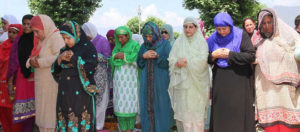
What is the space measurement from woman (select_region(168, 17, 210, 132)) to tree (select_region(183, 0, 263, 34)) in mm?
12701

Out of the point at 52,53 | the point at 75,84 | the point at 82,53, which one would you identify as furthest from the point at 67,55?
the point at 52,53

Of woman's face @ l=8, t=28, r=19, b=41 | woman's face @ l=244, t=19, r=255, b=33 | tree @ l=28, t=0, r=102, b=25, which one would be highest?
tree @ l=28, t=0, r=102, b=25

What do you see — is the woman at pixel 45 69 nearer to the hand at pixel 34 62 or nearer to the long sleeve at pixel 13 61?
the hand at pixel 34 62

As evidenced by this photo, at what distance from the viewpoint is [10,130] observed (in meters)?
4.30

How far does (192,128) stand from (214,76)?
78cm

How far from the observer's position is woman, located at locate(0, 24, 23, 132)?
4.08 meters

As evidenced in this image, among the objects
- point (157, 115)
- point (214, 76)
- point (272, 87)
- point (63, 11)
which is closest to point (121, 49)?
point (157, 115)

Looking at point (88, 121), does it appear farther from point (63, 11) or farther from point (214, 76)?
point (63, 11)

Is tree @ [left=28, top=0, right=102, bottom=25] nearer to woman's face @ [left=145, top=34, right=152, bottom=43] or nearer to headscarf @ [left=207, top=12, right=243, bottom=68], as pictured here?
woman's face @ [left=145, top=34, right=152, bottom=43]

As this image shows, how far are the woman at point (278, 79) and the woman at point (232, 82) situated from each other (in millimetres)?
168

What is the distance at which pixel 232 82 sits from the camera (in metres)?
2.99

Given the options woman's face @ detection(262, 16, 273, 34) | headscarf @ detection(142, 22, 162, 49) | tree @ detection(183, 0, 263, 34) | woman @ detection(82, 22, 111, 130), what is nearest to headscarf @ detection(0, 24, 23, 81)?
woman @ detection(82, 22, 111, 130)

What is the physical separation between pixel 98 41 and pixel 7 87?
5.58ft

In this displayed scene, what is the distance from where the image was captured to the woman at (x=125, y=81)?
3953mm
